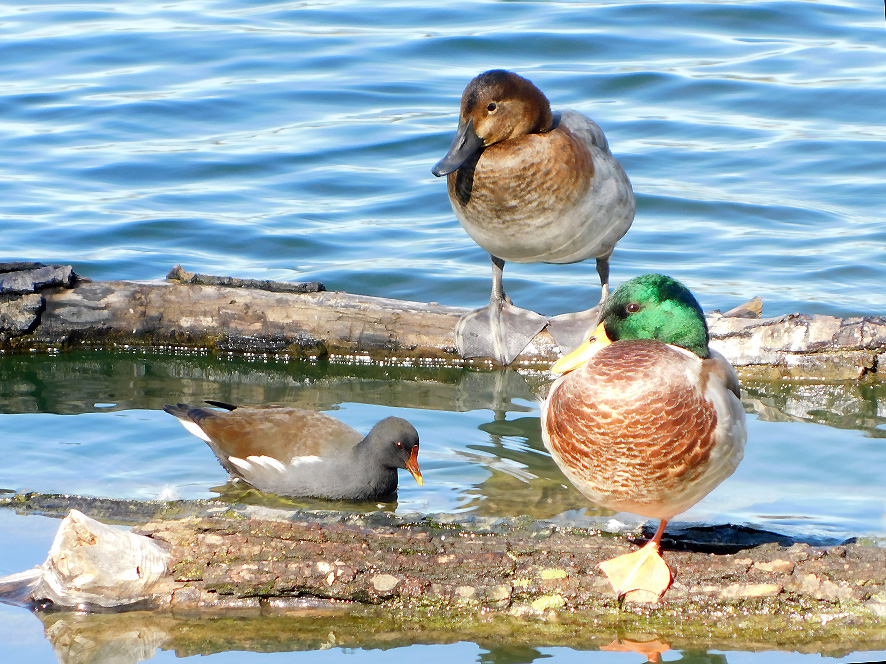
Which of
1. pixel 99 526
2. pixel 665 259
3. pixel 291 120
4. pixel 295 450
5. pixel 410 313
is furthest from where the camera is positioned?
pixel 291 120

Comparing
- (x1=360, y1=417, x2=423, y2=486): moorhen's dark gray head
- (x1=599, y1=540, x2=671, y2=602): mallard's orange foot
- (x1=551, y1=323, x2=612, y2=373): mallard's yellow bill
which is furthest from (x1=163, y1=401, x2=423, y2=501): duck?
(x1=599, y1=540, x2=671, y2=602): mallard's orange foot

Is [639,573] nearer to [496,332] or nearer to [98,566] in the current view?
[98,566]

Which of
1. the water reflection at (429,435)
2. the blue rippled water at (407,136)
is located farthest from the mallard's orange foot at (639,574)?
the blue rippled water at (407,136)

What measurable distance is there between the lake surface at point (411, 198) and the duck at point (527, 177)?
992mm

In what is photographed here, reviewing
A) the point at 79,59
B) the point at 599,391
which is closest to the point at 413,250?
the point at 599,391

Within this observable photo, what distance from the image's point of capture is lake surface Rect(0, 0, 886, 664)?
5395mm

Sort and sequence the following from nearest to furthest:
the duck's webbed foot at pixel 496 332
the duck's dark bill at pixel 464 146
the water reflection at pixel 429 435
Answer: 1. the water reflection at pixel 429 435
2. the duck's dark bill at pixel 464 146
3. the duck's webbed foot at pixel 496 332

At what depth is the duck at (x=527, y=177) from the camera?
19.2 feet

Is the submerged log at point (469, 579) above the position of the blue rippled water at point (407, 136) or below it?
below

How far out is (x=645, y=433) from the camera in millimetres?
3621

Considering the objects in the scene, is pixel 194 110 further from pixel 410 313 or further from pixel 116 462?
pixel 116 462

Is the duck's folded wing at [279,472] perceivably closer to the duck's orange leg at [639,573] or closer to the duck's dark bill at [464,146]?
the duck's dark bill at [464,146]

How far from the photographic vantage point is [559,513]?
196 inches

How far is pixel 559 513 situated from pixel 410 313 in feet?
6.35
